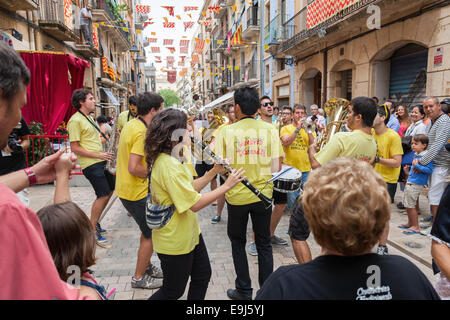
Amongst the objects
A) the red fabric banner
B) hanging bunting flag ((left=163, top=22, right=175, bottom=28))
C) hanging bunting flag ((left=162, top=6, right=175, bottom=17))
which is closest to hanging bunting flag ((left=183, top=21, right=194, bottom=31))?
hanging bunting flag ((left=163, top=22, right=175, bottom=28))

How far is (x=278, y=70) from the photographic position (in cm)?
1892

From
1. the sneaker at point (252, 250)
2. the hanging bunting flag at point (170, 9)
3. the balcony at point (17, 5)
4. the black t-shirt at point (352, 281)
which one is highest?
the hanging bunting flag at point (170, 9)

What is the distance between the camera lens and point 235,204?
278cm

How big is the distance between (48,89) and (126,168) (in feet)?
20.2

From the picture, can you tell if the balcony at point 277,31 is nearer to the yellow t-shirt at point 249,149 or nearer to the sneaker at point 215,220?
the sneaker at point 215,220

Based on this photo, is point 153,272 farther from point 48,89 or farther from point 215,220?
point 48,89

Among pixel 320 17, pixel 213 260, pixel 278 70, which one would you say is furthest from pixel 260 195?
pixel 278 70

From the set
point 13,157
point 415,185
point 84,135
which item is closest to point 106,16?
point 84,135

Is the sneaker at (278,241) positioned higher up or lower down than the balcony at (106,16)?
lower down

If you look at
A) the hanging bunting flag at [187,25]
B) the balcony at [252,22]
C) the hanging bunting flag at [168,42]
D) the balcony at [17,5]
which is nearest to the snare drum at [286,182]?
the balcony at [17,5]

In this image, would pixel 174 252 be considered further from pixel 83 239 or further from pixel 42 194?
pixel 42 194

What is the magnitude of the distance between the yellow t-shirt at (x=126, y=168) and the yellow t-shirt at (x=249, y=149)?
80cm

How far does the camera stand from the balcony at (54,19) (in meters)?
10.7

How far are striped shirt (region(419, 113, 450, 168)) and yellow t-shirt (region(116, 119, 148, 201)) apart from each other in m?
3.72
